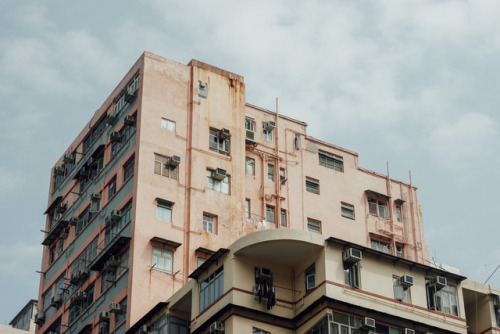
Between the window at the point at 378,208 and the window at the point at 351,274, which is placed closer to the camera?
the window at the point at 351,274

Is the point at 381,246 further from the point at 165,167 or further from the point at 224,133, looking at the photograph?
the point at 165,167

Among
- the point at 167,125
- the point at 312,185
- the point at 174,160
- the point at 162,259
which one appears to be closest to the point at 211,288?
the point at 162,259

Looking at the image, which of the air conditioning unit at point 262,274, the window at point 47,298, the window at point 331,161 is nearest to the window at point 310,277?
the air conditioning unit at point 262,274

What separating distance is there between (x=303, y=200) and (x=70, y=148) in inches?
662

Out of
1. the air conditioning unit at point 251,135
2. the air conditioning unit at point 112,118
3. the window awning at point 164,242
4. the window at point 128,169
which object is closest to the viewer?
the window awning at point 164,242

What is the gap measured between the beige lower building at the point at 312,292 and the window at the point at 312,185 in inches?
854

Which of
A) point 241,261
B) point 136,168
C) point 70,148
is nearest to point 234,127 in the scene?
point 136,168

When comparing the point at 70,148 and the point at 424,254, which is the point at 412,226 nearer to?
the point at 424,254

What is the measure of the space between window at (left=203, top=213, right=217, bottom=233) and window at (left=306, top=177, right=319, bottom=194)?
9.98 metres

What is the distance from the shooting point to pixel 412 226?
255 feet

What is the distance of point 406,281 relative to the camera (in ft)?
169

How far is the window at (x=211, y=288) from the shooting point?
50938 mm

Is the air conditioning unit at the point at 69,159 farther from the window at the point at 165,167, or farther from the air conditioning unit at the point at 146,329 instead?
the air conditioning unit at the point at 146,329

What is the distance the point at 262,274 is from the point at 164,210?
1523 cm
